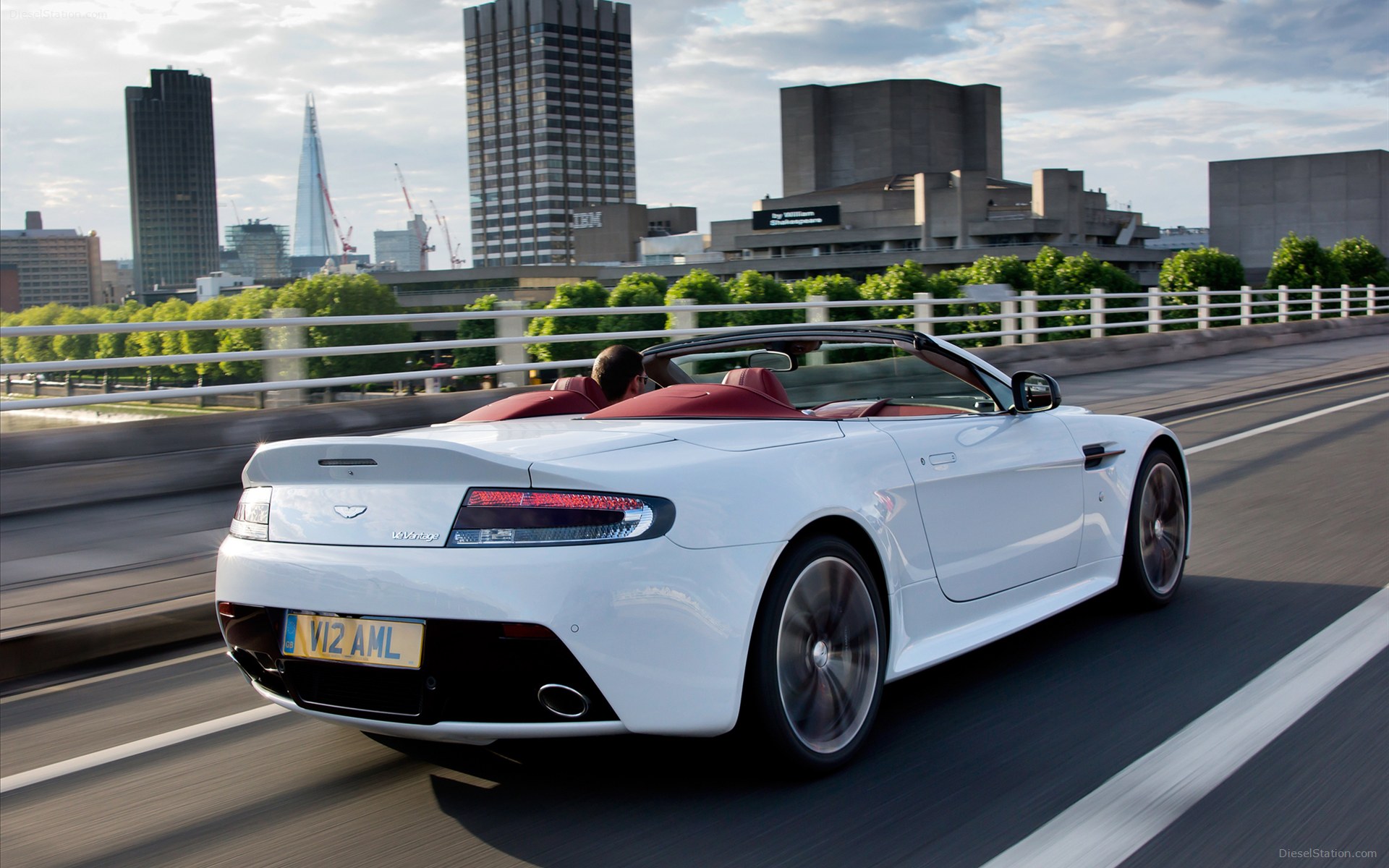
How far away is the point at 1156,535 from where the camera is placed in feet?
17.9

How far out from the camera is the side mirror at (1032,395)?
15.5 ft

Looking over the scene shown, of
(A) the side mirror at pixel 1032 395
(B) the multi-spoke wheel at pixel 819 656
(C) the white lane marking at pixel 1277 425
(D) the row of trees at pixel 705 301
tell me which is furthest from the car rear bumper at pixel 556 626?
(C) the white lane marking at pixel 1277 425

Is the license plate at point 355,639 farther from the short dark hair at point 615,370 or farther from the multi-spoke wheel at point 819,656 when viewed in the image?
the short dark hair at point 615,370

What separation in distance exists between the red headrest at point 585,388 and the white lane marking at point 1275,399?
962 cm

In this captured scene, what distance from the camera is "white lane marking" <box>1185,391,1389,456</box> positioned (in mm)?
11073

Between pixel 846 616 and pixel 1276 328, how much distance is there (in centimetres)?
2734

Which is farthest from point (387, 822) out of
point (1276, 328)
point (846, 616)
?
point (1276, 328)

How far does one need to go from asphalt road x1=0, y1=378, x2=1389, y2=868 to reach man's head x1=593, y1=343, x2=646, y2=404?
1.41 meters

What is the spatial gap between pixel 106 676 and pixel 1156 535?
421 centimetres

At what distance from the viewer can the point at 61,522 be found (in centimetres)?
773

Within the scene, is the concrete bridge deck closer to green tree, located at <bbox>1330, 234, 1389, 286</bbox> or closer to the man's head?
the man's head

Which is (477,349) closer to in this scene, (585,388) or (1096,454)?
(585,388)

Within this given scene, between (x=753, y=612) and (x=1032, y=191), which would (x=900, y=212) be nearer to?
(x=1032, y=191)

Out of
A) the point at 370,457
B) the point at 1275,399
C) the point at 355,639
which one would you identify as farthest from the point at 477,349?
the point at 355,639
